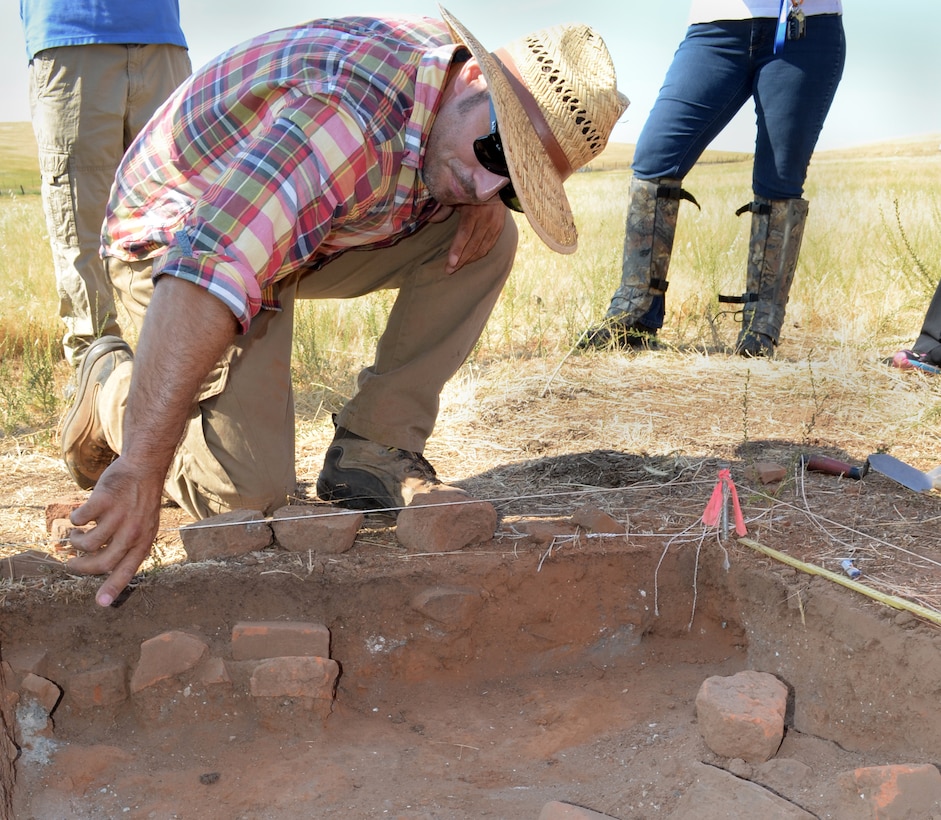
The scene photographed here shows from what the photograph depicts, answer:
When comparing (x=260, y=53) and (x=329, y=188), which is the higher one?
(x=260, y=53)

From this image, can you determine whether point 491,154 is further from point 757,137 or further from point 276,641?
point 757,137

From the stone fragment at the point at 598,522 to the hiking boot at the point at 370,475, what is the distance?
462mm

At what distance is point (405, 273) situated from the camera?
9.78 ft

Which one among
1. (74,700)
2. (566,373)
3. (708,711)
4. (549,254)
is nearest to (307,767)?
(74,700)

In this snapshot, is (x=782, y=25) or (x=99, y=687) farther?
(x=782, y=25)

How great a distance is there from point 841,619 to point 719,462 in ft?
3.37

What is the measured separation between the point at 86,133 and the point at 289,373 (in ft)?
5.22

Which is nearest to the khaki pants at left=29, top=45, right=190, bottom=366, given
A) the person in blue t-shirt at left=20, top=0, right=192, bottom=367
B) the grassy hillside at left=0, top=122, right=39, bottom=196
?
the person in blue t-shirt at left=20, top=0, right=192, bottom=367

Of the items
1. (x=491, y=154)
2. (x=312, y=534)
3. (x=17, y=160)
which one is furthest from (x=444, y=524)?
(x=17, y=160)

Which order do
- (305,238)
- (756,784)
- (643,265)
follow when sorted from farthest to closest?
1. (643,265)
2. (305,238)
3. (756,784)

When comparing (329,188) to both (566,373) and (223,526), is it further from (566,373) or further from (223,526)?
(566,373)

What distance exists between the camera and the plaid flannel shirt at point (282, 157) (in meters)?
1.84

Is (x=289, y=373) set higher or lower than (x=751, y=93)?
lower

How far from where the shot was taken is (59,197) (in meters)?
3.66
